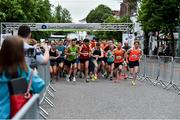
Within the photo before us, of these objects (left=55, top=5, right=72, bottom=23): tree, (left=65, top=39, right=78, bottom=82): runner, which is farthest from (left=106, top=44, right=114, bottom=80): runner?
(left=55, top=5, right=72, bottom=23): tree

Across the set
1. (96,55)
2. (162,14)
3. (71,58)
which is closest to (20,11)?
(162,14)

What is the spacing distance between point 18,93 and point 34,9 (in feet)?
217

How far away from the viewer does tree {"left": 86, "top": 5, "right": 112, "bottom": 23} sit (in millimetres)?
184350

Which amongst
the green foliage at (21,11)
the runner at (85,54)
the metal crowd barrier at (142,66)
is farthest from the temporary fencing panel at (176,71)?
the green foliage at (21,11)

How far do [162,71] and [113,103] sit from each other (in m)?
6.99

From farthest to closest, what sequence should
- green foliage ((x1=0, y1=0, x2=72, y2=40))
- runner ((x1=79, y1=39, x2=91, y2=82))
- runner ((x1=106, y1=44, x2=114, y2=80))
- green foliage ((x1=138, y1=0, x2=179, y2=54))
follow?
green foliage ((x1=0, y1=0, x2=72, y2=40)), green foliage ((x1=138, y1=0, x2=179, y2=54)), runner ((x1=106, y1=44, x2=114, y2=80)), runner ((x1=79, y1=39, x2=91, y2=82))

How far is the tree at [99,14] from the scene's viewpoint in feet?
605

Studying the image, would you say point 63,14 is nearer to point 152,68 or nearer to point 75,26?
point 75,26

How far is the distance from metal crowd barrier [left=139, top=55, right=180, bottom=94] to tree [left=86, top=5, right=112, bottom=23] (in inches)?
6224

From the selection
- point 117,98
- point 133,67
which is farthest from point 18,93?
point 133,67

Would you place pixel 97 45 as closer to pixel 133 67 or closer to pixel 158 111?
pixel 133 67

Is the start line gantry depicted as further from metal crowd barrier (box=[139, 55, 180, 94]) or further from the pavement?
the pavement

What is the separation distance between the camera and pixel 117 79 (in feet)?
79.1

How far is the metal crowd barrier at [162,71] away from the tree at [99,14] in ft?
519
